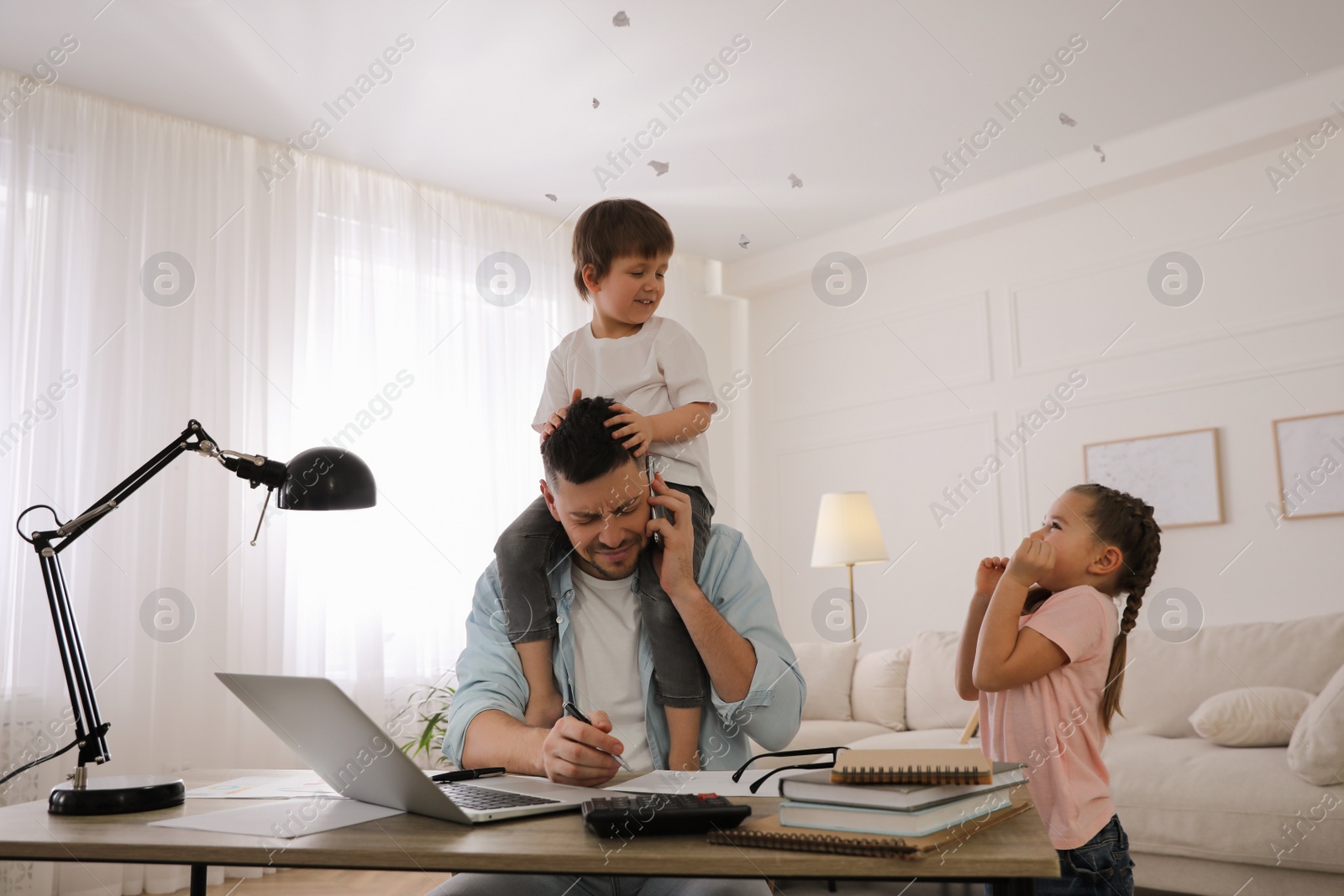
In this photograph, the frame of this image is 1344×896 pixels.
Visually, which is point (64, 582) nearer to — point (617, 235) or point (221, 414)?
point (617, 235)

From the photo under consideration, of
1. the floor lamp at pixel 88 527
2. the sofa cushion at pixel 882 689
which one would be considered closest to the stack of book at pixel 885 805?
the floor lamp at pixel 88 527

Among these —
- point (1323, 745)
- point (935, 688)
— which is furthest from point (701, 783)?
point (935, 688)

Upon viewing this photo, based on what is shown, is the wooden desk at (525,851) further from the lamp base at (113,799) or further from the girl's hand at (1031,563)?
the girl's hand at (1031,563)

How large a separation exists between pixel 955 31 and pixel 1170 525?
2337 millimetres

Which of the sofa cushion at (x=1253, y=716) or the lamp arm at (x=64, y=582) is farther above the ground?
the lamp arm at (x=64, y=582)

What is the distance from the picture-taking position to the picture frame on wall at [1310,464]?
3980 mm

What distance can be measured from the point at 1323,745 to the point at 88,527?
9.55 feet

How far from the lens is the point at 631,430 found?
1676 millimetres

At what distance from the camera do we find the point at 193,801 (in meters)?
1.28

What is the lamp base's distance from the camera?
1.19 meters

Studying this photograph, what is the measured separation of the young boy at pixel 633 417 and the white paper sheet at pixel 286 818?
0.51 meters

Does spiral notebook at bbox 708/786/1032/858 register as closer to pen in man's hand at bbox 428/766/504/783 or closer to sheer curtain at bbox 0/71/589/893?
pen in man's hand at bbox 428/766/504/783

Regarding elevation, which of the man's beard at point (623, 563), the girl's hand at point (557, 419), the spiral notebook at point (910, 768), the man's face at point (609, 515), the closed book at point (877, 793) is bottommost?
the closed book at point (877, 793)

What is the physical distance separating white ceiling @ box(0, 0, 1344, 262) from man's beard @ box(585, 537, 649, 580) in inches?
101
